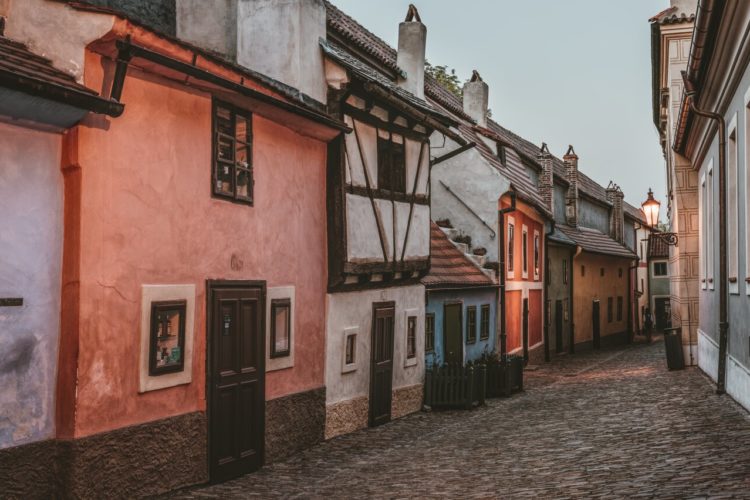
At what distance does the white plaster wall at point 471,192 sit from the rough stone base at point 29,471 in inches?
766

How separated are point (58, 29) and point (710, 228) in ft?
44.8

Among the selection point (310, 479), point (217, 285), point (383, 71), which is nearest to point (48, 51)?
point (217, 285)

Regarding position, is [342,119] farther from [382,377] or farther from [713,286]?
[713,286]

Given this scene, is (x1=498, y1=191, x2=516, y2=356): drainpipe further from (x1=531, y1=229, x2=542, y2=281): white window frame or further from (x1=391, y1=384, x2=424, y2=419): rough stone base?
(x1=391, y1=384, x2=424, y2=419): rough stone base

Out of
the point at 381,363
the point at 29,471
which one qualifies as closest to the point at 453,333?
the point at 381,363

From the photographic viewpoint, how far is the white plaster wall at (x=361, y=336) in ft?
50.1

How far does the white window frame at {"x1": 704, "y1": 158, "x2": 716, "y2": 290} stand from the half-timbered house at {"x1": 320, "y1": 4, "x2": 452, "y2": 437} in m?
5.07

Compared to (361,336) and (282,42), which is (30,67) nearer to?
(282,42)

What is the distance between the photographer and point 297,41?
1448 cm

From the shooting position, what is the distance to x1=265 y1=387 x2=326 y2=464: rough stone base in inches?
515

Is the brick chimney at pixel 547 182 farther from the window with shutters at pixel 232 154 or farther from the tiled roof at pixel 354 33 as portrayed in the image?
the window with shutters at pixel 232 154

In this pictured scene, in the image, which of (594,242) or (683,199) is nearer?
(683,199)

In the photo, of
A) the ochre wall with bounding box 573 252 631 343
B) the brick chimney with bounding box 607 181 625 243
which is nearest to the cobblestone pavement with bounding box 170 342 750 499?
the ochre wall with bounding box 573 252 631 343

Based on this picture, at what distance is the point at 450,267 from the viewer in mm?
24016
